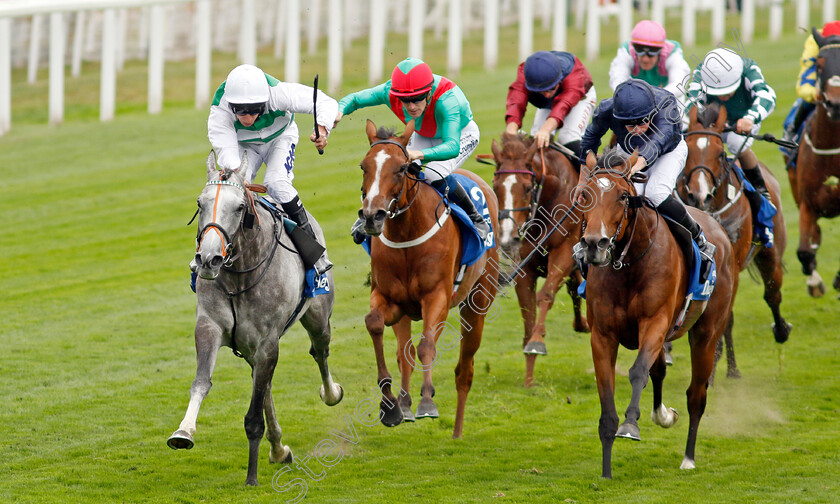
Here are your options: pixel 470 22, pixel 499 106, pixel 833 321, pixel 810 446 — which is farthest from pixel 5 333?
pixel 470 22

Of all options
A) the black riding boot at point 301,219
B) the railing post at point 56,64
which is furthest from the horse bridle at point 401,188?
the railing post at point 56,64

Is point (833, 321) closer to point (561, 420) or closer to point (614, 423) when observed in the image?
point (561, 420)

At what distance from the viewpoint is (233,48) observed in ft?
118

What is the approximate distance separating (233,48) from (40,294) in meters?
24.4

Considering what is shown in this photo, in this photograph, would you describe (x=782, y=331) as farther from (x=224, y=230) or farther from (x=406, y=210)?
(x=224, y=230)

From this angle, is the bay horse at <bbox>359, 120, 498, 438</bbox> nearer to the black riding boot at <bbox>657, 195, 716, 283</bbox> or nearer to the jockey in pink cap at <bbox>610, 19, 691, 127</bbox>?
the black riding boot at <bbox>657, 195, 716, 283</bbox>

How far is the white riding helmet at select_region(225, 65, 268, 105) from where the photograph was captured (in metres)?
6.62

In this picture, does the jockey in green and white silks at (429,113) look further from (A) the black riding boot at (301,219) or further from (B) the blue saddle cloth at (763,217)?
(B) the blue saddle cloth at (763,217)

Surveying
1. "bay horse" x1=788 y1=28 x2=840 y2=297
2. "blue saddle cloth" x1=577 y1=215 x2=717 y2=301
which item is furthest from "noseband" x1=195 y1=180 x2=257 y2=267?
"bay horse" x1=788 y1=28 x2=840 y2=297

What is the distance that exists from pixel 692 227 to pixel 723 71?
282 cm

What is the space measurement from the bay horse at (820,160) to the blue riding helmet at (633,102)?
4159 mm

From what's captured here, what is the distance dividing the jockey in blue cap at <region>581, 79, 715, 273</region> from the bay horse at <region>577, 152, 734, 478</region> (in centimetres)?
22

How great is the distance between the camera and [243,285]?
644cm

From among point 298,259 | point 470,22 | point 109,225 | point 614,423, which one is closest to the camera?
point 614,423
